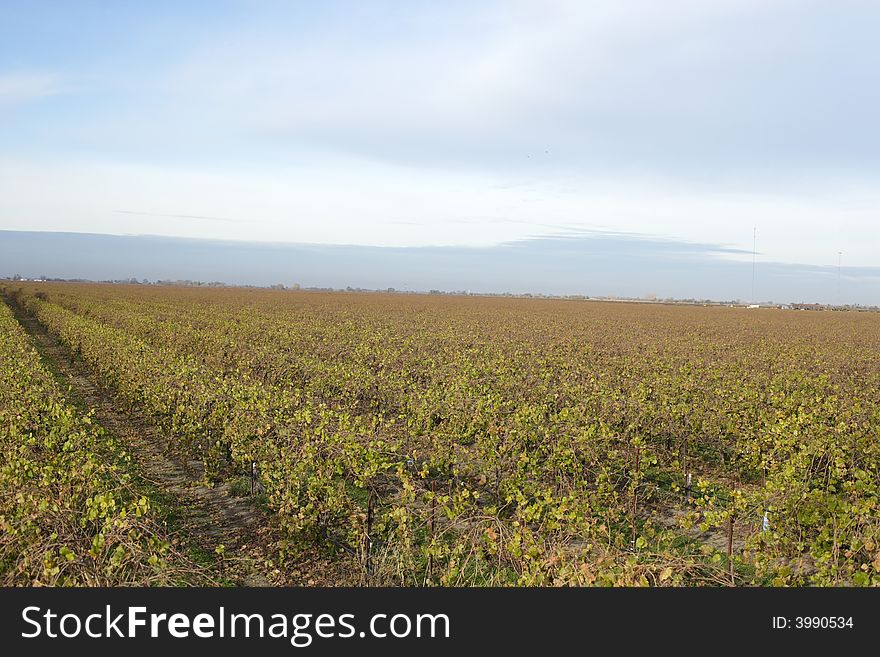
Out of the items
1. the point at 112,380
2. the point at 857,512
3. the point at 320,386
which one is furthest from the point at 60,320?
the point at 857,512

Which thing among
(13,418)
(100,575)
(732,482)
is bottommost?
(732,482)

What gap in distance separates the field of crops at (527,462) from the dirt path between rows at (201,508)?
0.29 m

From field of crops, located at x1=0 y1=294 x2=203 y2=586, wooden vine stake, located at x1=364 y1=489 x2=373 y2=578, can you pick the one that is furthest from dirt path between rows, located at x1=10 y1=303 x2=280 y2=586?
wooden vine stake, located at x1=364 y1=489 x2=373 y2=578

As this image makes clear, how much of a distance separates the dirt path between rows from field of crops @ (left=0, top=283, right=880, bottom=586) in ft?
0.96

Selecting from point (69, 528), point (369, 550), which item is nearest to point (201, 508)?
point (369, 550)

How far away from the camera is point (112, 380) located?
48.1 feet

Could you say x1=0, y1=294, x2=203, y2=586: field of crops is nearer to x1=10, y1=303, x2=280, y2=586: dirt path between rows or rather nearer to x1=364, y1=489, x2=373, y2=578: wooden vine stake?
x1=10, y1=303, x2=280, y2=586: dirt path between rows

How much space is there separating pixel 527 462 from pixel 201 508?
4447mm

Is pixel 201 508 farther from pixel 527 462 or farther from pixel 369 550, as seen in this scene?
pixel 527 462

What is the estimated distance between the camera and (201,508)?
8125 millimetres

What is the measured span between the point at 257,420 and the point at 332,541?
2.27 m

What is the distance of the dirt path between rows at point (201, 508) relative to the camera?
650 cm

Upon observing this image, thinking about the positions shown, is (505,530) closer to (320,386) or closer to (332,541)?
(332,541)
